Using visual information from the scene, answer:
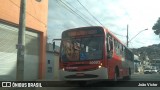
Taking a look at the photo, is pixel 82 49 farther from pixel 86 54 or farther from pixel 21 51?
pixel 21 51

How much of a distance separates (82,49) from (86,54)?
1.19ft

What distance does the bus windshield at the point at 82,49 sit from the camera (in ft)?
59.2

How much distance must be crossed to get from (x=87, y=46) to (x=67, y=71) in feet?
5.68

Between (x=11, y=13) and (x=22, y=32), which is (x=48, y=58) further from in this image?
(x=22, y=32)

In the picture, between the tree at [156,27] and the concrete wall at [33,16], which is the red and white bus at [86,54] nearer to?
the concrete wall at [33,16]

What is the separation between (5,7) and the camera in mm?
22062

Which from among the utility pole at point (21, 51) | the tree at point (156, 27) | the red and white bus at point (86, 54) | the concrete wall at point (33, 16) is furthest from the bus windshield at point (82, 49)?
the tree at point (156, 27)

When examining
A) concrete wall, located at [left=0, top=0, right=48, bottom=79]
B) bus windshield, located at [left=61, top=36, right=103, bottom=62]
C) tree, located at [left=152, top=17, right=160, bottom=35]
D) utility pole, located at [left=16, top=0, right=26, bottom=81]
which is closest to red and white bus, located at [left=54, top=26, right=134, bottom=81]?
bus windshield, located at [left=61, top=36, right=103, bottom=62]

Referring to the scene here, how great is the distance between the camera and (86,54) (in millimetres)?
18125

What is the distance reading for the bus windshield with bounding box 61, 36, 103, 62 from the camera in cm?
1805

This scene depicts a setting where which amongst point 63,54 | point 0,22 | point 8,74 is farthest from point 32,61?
point 63,54

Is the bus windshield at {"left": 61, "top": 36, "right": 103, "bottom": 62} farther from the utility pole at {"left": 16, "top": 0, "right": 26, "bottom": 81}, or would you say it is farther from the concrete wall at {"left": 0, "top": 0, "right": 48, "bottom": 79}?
the concrete wall at {"left": 0, "top": 0, "right": 48, "bottom": 79}

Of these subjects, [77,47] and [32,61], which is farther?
[32,61]

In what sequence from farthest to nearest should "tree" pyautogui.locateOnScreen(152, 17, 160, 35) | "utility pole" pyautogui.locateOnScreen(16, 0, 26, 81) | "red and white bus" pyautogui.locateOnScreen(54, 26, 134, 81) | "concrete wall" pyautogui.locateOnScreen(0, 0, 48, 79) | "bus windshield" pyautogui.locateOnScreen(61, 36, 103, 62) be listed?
1. "tree" pyautogui.locateOnScreen(152, 17, 160, 35)
2. "concrete wall" pyautogui.locateOnScreen(0, 0, 48, 79)
3. "bus windshield" pyautogui.locateOnScreen(61, 36, 103, 62)
4. "red and white bus" pyautogui.locateOnScreen(54, 26, 134, 81)
5. "utility pole" pyautogui.locateOnScreen(16, 0, 26, 81)
